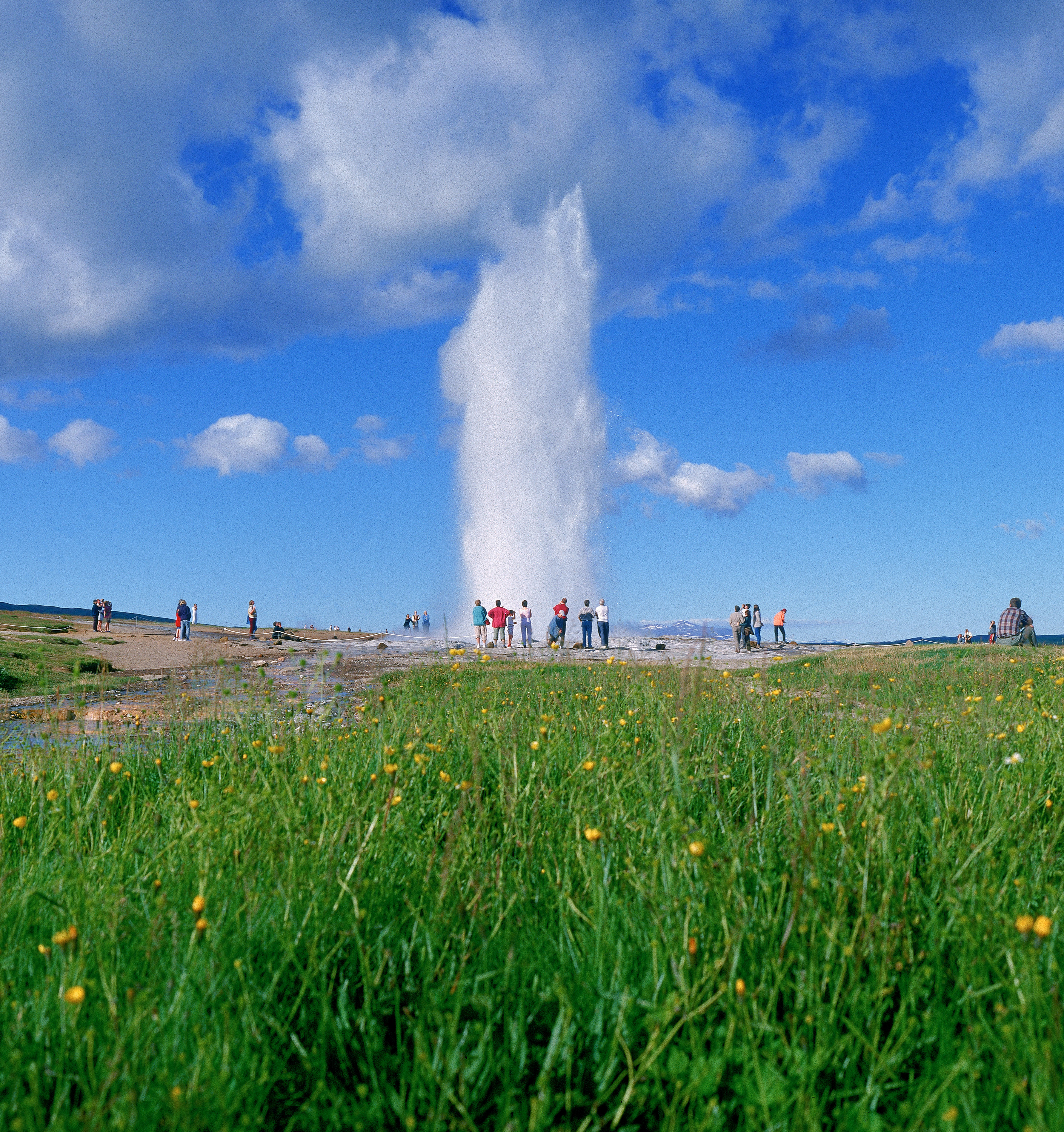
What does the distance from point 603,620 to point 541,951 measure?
31.6 meters

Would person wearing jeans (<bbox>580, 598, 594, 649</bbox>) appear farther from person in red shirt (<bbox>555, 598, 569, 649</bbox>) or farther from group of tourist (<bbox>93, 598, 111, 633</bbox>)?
group of tourist (<bbox>93, 598, 111, 633</bbox>)

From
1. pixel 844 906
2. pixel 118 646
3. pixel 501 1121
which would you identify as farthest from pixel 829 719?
pixel 118 646

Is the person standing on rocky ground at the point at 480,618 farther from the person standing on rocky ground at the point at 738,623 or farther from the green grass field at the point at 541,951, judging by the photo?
the green grass field at the point at 541,951

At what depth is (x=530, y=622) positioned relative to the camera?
114 feet

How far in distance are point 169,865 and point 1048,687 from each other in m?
8.37

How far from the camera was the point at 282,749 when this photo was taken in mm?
4227

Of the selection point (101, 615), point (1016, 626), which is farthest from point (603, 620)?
point (101, 615)

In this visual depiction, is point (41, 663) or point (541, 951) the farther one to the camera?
point (41, 663)

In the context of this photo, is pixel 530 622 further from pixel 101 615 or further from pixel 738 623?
pixel 101 615

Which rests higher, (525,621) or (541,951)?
(525,621)

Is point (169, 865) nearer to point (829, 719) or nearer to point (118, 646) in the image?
point (829, 719)

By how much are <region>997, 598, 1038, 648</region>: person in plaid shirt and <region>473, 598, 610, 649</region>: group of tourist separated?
14.3 metres

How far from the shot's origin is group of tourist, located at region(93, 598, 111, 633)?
40.6 m

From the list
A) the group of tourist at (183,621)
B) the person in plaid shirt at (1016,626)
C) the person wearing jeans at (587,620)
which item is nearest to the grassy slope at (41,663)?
the group of tourist at (183,621)
